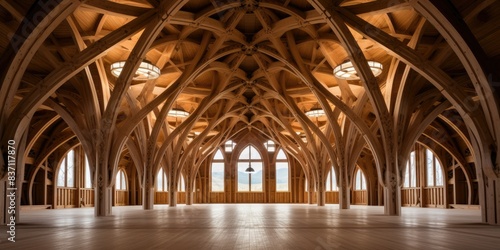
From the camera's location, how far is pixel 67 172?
4559 centimetres

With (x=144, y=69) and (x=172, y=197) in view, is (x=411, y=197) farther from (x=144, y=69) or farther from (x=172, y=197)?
(x=144, y=69)

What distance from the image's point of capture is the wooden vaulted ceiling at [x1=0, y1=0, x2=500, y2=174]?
2025 cm

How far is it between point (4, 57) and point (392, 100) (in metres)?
17.5

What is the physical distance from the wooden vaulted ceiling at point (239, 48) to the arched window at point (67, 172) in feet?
31.9

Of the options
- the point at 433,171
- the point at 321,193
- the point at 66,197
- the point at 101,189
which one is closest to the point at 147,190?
the point at 101,189

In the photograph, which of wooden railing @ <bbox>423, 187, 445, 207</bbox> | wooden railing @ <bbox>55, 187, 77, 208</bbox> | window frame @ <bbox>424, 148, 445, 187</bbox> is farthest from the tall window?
wooden railing @ <bbox>55, 187, 77, 208</bbox>

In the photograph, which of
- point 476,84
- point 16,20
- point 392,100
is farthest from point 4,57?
point 392,100

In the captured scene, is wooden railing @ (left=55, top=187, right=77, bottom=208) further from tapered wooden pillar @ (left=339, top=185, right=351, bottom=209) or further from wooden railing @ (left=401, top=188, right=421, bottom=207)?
wooden railing @ (left=401, top=188, right=421, bottom=207)

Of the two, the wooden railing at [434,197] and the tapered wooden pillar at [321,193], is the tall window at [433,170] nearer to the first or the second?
the wooden railing at [434,197]

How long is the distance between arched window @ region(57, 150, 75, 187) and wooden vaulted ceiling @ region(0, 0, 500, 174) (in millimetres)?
9726

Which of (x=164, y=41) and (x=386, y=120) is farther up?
(x=164, y=41)

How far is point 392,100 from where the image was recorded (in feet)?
79.9

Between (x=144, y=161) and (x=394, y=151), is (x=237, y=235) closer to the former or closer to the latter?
(x=394, y=151)

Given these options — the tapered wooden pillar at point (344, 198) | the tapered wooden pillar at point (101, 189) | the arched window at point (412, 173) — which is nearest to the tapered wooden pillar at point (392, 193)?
the tapered wooden pillar at point (344, 198)
